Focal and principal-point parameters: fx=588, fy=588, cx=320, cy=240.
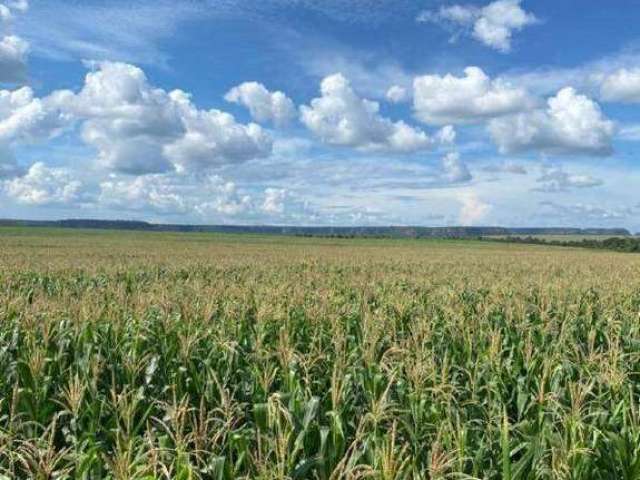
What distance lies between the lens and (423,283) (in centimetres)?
2077

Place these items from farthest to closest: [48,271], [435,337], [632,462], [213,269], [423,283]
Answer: [213,269] < [48,271] < [423,283] < [435,337] < [632,462]

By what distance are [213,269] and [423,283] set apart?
39.0 feet

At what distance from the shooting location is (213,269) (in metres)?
28.7

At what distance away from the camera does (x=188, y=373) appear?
291 inches

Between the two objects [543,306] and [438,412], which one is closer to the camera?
[438,412]

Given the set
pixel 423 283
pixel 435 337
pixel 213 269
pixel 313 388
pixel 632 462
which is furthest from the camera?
pixel 213 269

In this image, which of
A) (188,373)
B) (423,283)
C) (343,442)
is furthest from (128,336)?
(423,283)

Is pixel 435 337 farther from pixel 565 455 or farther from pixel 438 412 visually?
pixel 565 455

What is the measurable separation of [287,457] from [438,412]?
1.76m

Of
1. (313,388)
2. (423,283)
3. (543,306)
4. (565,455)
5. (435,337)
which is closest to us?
(565,455)

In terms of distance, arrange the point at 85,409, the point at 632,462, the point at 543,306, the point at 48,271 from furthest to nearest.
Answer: the point at 48,271, the point at 543,306, the point at 85,409, the point at 632,462

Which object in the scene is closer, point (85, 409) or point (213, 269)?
point (85, 409)

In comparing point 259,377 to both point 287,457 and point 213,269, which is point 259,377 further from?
point 213,269

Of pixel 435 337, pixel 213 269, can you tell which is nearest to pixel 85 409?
pixel 435 337
